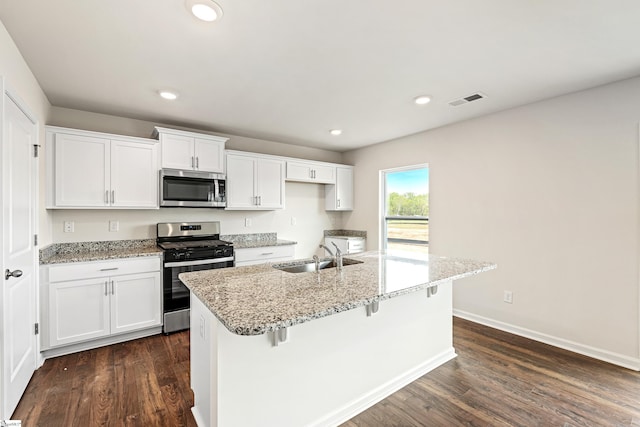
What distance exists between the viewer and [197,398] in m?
1.94

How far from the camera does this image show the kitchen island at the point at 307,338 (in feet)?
4.63

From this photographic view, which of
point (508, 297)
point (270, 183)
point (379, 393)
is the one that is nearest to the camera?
point (379, 393)

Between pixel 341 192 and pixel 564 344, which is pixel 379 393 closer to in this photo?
pixel 564 344

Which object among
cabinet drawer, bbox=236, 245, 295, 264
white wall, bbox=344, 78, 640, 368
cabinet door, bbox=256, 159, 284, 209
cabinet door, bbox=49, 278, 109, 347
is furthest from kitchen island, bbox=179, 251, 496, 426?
cabinet door, bbox=256, 159, 284, 209

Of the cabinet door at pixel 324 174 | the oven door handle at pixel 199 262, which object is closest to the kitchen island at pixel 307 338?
the oven door handle at pixel 199 262

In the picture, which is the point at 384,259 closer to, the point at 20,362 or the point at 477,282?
the point at 477,282

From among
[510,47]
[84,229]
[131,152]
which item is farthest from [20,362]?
[510,47]

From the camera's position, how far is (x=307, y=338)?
178cm

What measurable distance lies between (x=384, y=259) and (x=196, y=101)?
2.40 metres

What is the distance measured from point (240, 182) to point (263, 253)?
1011 millimetres

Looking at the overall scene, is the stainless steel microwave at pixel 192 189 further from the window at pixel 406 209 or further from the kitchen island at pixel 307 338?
the window at pixel 406 209

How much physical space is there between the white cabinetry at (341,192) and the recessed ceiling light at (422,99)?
7.32ft

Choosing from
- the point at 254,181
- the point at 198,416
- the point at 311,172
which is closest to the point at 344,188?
the point at 311,172

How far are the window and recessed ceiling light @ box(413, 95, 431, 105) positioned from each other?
4.22 ft
